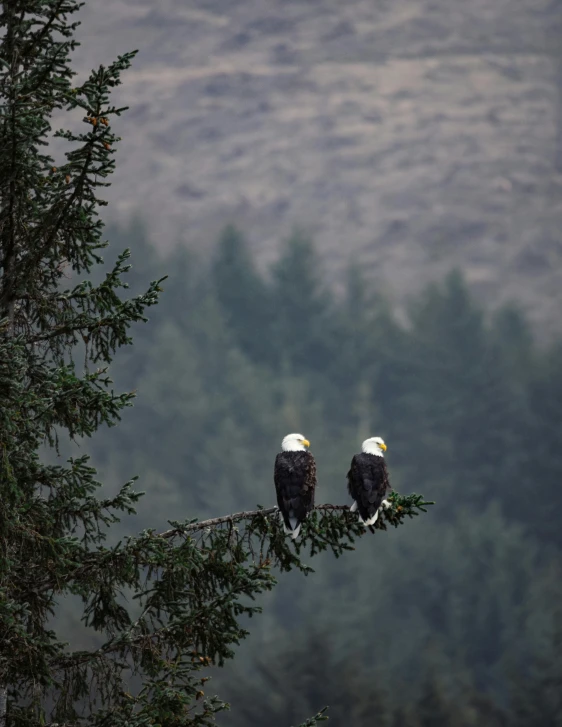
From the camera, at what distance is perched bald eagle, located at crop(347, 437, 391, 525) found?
5.80 m

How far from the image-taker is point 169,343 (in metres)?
30.5

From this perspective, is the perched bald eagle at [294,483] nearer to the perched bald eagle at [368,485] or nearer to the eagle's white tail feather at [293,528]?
the eagle's white tail feather at [293,528]

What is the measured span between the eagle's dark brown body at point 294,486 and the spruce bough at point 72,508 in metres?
0.31

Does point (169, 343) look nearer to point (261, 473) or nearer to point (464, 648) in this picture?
point (261, 473)

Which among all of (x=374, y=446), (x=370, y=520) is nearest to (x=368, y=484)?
(x=370, y=520)

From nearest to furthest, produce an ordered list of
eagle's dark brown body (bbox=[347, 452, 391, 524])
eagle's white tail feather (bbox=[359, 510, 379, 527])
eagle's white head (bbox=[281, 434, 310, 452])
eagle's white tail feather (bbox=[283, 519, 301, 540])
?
1. eagle's white tail feather (bbox=[359, 510, 379, 527])
2. eagle's white tail feather (bbox=[283, 519, 301, 540])
3. eagle's dark brown body (bbox=[347, 452, 391, 524])
4. eagle's white head (bbox=[281, 434, 310, 452])

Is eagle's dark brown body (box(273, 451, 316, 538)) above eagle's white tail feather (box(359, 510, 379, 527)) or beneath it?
above

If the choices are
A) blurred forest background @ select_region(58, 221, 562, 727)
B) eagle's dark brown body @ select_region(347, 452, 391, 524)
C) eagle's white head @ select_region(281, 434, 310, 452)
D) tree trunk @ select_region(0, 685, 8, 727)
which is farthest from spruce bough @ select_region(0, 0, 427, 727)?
blurred forest background @ select_region(58, 221, 562, 727)

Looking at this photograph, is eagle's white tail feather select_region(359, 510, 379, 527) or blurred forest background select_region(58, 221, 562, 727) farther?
blurred forest background select_region(58, 221, 562, 727)

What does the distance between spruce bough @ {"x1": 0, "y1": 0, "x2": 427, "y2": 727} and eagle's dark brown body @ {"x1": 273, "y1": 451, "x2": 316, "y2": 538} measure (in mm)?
313

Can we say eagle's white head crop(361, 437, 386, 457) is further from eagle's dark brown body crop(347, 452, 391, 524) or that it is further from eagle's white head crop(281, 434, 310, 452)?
eagle's white head crop(281, 434, 310, 452)

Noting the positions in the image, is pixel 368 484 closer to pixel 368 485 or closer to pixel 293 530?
pixel 368 485

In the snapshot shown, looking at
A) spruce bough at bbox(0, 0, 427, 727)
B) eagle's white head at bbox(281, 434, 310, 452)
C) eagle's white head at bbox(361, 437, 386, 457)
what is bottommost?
spruce bough at bbox(0, 0, 427, 727)

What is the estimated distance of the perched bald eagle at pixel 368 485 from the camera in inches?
228
